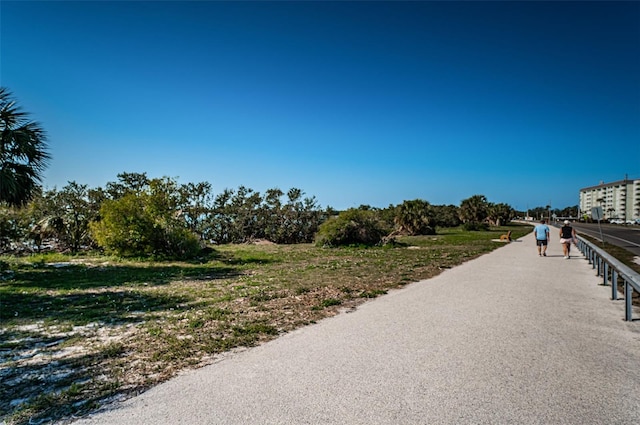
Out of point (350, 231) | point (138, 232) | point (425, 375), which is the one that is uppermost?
point (350, 231)

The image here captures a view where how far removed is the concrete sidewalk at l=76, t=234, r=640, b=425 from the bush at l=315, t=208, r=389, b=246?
53.7 feet

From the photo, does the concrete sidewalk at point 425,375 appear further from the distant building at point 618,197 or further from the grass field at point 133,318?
the distant building at point 618,197

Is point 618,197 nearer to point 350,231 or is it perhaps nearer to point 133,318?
point 350,231

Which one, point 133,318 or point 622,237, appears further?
point 622,237

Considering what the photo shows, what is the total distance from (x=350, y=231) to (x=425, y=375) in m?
19.7

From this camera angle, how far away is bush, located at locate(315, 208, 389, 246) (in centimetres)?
2317

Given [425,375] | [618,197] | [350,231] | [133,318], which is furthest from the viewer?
[618,197]

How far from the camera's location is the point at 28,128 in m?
11.9

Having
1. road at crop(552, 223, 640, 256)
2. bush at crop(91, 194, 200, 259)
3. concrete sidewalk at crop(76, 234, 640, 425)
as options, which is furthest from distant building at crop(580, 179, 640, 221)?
concrete sidewalk at crop(76, 234, 640, 425)

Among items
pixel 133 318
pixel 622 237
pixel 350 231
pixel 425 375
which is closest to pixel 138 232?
pixel 133 318

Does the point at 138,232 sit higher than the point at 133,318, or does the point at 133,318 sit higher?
the point at 138,232

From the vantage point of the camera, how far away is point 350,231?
77.6 feet

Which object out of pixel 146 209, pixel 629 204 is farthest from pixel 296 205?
pixel 629 204

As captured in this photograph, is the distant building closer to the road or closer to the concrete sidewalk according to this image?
the road
